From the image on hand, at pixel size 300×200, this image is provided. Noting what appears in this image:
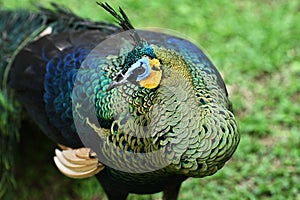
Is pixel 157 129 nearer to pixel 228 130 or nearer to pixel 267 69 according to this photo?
pixel 228 130

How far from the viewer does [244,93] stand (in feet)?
14.6

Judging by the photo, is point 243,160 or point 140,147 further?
point 243,160

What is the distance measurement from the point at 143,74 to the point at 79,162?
28.1 inches

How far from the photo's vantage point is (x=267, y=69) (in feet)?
15.1

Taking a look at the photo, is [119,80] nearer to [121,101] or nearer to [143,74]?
[143,74]

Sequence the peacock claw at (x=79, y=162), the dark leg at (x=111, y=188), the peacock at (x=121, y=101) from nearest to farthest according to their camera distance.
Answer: the peacock at (x=121, y=101)
the peacock claw at (x=79, y=162)
the dark leg at (x=111, y=188)

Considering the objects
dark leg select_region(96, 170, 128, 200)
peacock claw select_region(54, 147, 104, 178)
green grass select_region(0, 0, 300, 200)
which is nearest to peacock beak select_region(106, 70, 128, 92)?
peacock claw select_region(54, 147, 104, 178)

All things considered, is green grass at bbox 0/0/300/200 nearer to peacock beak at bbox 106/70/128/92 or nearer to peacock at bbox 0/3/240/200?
peacock at bbox 0/3/240/200

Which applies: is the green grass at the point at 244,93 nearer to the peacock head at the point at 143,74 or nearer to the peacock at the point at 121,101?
the peacock at the point at 121,101

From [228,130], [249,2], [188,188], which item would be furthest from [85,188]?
[249,2]

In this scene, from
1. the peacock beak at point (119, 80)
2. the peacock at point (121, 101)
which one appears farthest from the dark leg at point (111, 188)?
the peacock beak at point (119, 80)

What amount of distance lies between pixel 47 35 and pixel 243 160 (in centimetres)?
154

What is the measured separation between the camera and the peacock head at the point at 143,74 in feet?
8.02

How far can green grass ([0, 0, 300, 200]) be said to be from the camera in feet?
12.5
